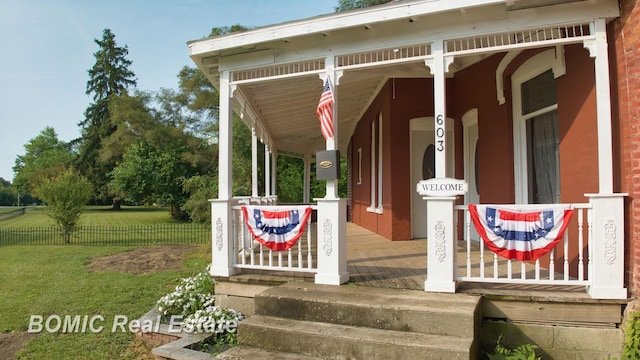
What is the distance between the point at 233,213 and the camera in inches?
204

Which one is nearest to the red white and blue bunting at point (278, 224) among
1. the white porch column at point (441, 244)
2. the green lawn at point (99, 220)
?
the white porch column at point (441, 244)

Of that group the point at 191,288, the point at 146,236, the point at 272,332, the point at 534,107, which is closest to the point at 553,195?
the point at 534,107

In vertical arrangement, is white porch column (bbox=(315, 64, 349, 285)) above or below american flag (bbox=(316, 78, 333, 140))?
below

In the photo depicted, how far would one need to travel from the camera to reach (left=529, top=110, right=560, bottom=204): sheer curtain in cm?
486

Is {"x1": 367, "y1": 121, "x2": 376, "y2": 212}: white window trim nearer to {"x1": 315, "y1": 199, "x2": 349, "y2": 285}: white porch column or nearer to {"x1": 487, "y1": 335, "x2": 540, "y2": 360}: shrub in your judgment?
{"x1": 315, "y1": 199, "x2": 349, "y2": 285}: white porch column

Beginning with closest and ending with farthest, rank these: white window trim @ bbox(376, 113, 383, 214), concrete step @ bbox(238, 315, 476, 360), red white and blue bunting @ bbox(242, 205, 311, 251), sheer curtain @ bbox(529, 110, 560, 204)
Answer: concrete step @ bbox(238, 315, 476, 360), red white and blue bunting @ bbox(242, 205, 311, 251), sheer curtain @ bbox(529, 110, 560, 204), white window trim @ bbox(376, 113, 383, 214)

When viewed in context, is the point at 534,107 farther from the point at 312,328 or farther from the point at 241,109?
the point at 241,109

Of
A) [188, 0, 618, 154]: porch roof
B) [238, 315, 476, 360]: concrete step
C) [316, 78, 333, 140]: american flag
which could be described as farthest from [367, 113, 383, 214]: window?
[238, 315, 476, 360]: concrete step

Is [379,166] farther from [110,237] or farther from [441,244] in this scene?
[110,237]

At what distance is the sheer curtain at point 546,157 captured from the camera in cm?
486

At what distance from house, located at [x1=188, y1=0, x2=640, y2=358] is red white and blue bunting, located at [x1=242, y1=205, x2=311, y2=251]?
280 mm

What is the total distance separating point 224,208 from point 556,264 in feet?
13.4

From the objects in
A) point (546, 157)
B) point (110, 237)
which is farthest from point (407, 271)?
point (110, 237)

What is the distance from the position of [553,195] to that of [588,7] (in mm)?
2170
